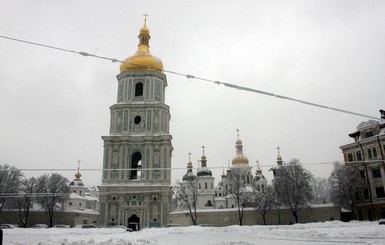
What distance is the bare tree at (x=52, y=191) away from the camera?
47.5 metres

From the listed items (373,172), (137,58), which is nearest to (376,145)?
(373,172)

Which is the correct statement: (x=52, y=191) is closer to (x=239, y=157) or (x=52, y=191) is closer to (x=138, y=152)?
(x=138, y=152)

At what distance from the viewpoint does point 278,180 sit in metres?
45.5

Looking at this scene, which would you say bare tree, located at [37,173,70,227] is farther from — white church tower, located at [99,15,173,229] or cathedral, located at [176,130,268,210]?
cathedral, located at [176,130,268,210]

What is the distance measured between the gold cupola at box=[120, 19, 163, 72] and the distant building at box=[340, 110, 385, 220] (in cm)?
2693

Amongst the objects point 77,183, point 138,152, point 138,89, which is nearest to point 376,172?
point 138,152

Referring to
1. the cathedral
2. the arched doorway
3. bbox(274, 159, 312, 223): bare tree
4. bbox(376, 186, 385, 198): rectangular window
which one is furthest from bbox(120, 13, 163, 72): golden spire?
bbox(376, 186, 385, 198): rectangular window

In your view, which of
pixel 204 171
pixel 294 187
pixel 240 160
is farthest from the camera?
pixel 240 160

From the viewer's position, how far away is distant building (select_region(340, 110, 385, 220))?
39.2 m

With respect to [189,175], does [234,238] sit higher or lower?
lower

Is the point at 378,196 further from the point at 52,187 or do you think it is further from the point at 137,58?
the point at 52,187

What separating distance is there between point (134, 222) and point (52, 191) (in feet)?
65.8

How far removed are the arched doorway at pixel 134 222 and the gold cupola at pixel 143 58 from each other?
17013 millimetres

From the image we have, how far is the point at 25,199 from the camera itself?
46688 millimetres
